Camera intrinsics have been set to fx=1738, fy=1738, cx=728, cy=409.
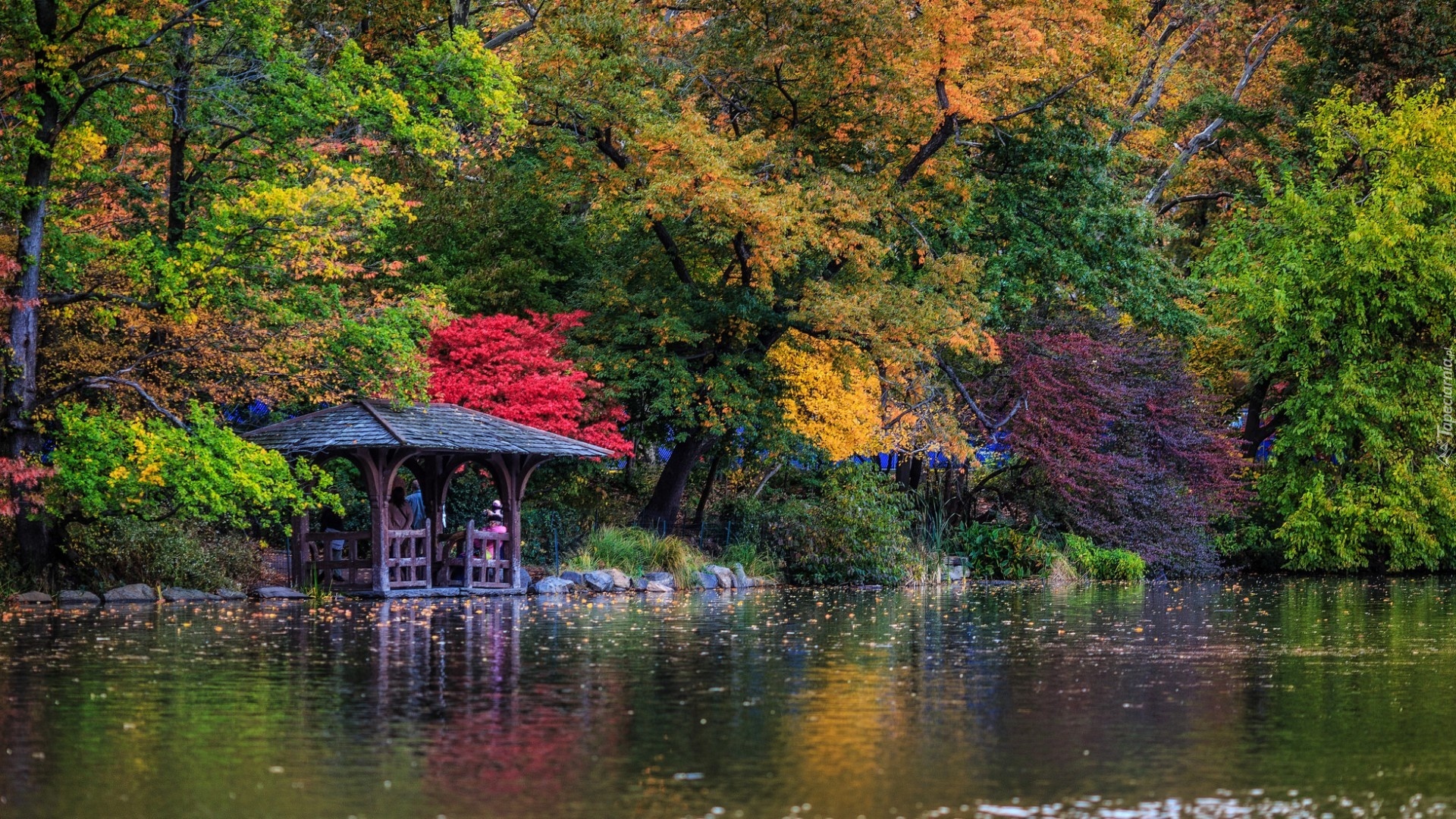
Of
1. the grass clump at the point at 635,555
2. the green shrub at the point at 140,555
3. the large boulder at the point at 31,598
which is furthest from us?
Answer: the grass clump at the point at 635,555

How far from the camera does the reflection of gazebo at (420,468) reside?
2500cm

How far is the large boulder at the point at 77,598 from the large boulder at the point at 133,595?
173 mm

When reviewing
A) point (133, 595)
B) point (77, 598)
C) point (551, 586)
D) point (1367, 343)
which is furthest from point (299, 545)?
point (1367, 343)

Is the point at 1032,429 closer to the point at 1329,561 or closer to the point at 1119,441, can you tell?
the point at 1119,441

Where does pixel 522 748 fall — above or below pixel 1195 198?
below

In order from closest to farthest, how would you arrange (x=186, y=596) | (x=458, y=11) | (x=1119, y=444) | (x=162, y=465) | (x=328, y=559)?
(x=162, y=465) → (x=186, y=596) → (x=328, y=559) → (x=458, y=11) → (x=1119, y=444)

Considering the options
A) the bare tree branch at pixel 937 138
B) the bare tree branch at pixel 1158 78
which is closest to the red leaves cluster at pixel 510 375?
the bare tree branch at pixel 937 138

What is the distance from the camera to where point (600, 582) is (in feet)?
91.5

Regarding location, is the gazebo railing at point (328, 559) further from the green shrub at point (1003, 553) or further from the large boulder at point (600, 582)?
the green shrub at point (1003, 553)

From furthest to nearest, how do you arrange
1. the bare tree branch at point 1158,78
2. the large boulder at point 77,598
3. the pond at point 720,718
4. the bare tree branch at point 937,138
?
the bare tree branch at point 1158,78
the bare tree branch at point 937,138
the large boulder at point 77,598
the pond at point 720,718

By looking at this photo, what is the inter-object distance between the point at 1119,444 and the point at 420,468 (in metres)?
15.5

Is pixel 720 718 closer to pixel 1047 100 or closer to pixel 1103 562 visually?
pixel 1047 100

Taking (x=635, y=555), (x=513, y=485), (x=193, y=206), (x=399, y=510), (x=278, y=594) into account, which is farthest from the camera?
(x=635, y=555)

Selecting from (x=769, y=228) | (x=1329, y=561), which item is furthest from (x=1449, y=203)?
(x=769, y=228)
